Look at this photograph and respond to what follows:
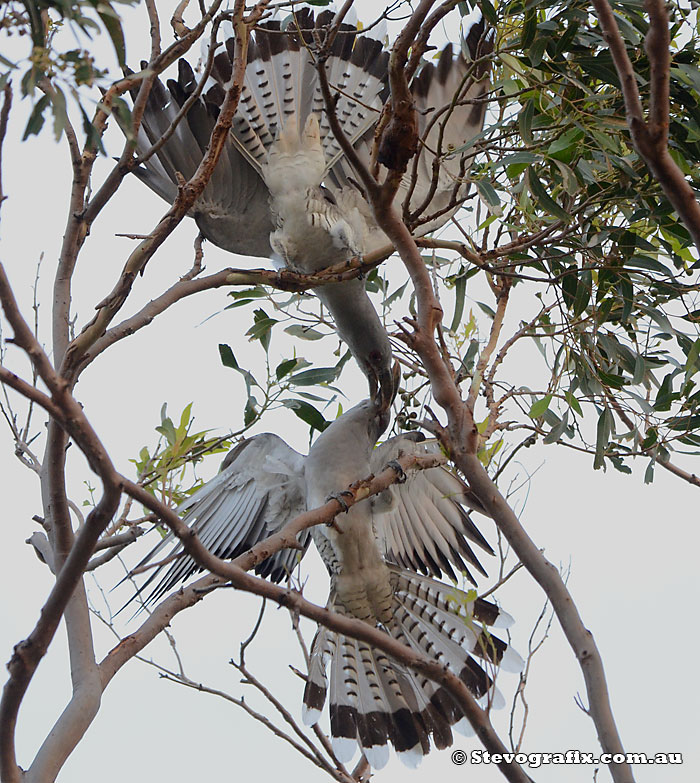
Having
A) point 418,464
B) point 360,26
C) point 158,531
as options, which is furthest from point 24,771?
point 360,26

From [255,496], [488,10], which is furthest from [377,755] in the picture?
[488,10]

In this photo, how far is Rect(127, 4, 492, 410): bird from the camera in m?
3.18

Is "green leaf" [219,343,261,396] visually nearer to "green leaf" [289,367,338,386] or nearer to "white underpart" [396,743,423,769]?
"green leaf" [289,367,338,386]

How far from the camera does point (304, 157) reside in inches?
131

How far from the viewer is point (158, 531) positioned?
3.27 metres

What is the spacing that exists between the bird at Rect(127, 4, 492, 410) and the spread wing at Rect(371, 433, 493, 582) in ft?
1.78

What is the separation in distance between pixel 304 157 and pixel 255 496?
58.4 inches

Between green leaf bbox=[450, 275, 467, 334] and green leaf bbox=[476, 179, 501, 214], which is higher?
green leaf bbox=[450, 275, 467, 334]

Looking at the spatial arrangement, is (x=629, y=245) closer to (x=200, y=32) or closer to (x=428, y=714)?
(x=200, y=32)

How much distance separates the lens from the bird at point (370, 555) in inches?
137

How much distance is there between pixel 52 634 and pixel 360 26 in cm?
274

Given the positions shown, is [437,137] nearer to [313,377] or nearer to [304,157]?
[304,157]

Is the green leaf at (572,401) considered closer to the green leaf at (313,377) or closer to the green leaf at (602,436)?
the green leaf at (602,436)

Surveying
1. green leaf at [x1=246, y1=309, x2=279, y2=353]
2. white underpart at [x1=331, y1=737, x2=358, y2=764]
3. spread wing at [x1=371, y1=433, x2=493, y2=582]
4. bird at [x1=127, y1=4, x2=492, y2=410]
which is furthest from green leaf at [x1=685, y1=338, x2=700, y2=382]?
white underpart at [x1=331, y1=737, x2=358, y2=764]
